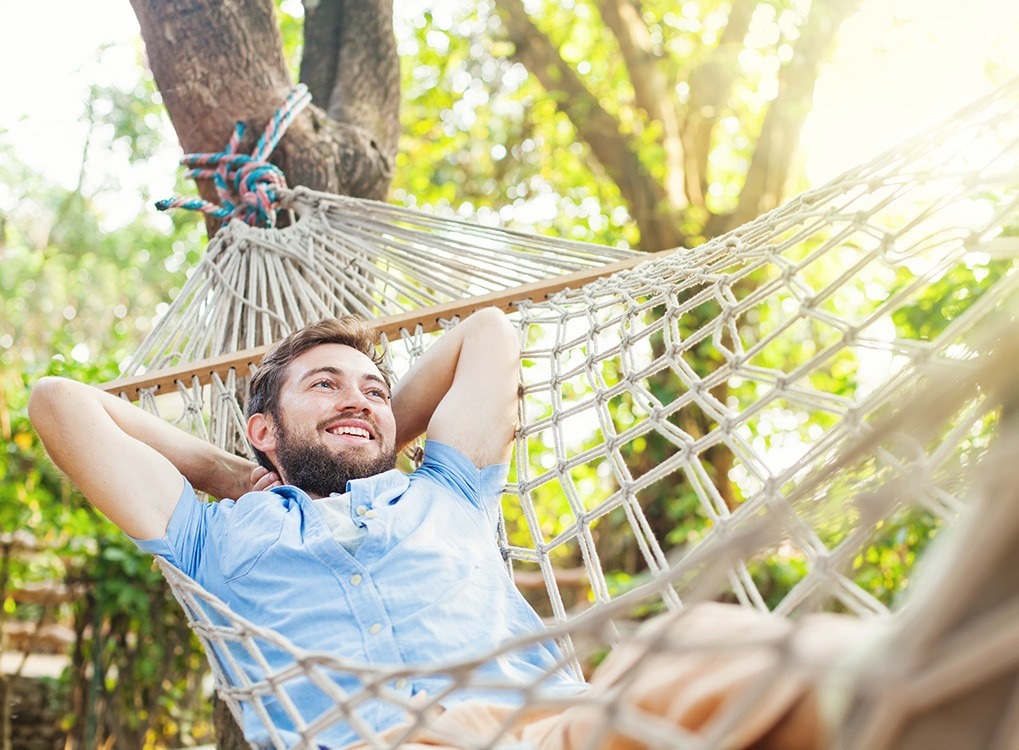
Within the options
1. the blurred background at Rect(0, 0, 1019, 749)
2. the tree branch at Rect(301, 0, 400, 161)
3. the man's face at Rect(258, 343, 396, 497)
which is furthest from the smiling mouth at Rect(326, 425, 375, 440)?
the blurred background at Rect(0, 0, 1019, 749)

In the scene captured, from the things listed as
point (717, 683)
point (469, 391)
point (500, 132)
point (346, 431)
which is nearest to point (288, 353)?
point (346, 431)

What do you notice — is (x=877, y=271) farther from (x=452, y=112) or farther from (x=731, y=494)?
(x=452, y=112)

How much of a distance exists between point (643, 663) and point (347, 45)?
7.76 ft

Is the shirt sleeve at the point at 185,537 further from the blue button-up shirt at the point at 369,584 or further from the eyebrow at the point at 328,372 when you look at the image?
the eyebrow at the point at 328,372

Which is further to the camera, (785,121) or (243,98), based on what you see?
(785,121)

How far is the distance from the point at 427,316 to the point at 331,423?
1.29 feet

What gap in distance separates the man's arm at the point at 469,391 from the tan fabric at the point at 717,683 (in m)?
0.84

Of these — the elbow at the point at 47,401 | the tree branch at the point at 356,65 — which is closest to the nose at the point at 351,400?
the elbow at the point at 47,401

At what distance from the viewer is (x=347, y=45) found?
8.79 feet

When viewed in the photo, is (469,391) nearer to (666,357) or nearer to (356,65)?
(666,357)

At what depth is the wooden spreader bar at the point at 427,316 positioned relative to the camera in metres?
1.84

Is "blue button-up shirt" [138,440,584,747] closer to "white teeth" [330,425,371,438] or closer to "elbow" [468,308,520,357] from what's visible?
"white teeth" [330,425,371,438]

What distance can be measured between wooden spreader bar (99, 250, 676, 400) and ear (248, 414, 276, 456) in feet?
0.66

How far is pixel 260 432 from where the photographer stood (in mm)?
1672
